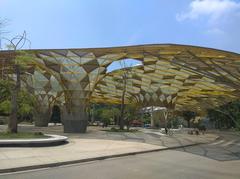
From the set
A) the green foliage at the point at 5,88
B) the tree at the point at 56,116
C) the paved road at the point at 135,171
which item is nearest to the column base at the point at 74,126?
the green foliage at the point at 5,88

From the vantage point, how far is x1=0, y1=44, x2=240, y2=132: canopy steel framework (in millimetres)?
34531

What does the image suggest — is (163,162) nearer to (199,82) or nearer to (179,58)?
(179,58)

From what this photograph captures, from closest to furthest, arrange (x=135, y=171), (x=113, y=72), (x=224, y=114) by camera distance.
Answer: (x=135, y=171)
(x=113, y=72)
(x=224, y=114)

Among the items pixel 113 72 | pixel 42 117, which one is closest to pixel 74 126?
pixel 113 72

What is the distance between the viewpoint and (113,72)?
179 ft

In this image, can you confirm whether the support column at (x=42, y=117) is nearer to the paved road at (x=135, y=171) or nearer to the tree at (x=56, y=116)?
the tree at (x=56, y=116)

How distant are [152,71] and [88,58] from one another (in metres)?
11.3

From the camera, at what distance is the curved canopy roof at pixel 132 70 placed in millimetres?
34500

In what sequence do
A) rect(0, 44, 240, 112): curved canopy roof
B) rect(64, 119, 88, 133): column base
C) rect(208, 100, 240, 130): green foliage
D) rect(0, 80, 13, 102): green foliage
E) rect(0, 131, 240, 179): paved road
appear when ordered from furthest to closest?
rect(208, 100, 240, 130): green foliage, rect(64, 119, 88, 133): column base, rect(0, 44, 240, 112): curved canopy roof, rect(0, 80, 13, 102): green foliage, rect(0, 131, 240, 179): paved road

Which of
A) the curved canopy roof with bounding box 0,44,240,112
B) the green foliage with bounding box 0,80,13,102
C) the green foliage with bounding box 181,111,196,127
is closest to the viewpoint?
the green foliage with bounding box 0,80,13,102

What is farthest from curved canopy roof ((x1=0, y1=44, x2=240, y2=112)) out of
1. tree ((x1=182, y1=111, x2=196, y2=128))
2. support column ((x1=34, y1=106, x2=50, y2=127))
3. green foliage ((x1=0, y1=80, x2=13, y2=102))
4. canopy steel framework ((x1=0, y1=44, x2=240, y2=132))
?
tree ((x1=182, y1=111, x2=196, y2=128))

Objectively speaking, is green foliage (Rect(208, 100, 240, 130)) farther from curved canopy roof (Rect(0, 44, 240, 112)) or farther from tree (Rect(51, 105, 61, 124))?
tree (Rect(51, 105, 61, 124))

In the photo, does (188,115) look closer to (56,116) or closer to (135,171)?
(56,116)

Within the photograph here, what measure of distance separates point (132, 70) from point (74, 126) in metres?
12.9
